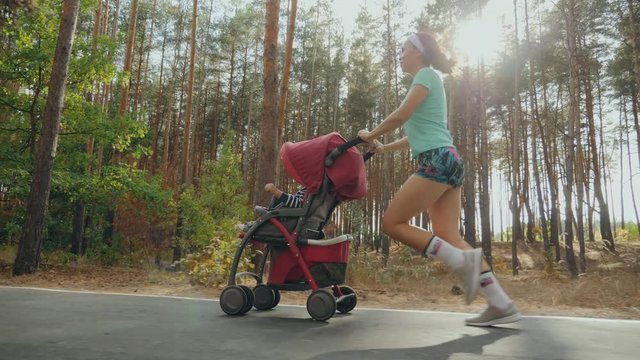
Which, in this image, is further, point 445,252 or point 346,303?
point 346,303

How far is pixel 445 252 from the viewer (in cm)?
284

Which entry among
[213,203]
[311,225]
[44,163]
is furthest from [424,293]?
[213,203]

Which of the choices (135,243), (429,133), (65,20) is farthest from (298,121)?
(429,133)

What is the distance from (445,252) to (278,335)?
3.71 feet

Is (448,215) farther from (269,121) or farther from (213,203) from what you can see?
(213,203)

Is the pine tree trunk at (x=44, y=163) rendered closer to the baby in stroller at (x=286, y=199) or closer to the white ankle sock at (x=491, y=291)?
the baby in stroller at (x=286, y=199)

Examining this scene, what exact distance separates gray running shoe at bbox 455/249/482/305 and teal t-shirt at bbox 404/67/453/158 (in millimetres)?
717

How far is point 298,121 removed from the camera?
3422 centimetres

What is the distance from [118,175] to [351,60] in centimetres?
2708

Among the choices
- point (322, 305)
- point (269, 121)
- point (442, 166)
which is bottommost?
point (322, 305)

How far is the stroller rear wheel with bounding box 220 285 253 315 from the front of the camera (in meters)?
3.15

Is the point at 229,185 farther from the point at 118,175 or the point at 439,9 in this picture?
the point at 439,9

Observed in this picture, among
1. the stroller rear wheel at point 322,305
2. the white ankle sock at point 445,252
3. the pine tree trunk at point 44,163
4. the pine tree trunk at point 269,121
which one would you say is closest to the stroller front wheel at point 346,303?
the stroller rear wheel at point 322,305

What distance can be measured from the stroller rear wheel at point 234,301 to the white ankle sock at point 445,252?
4.14ft
